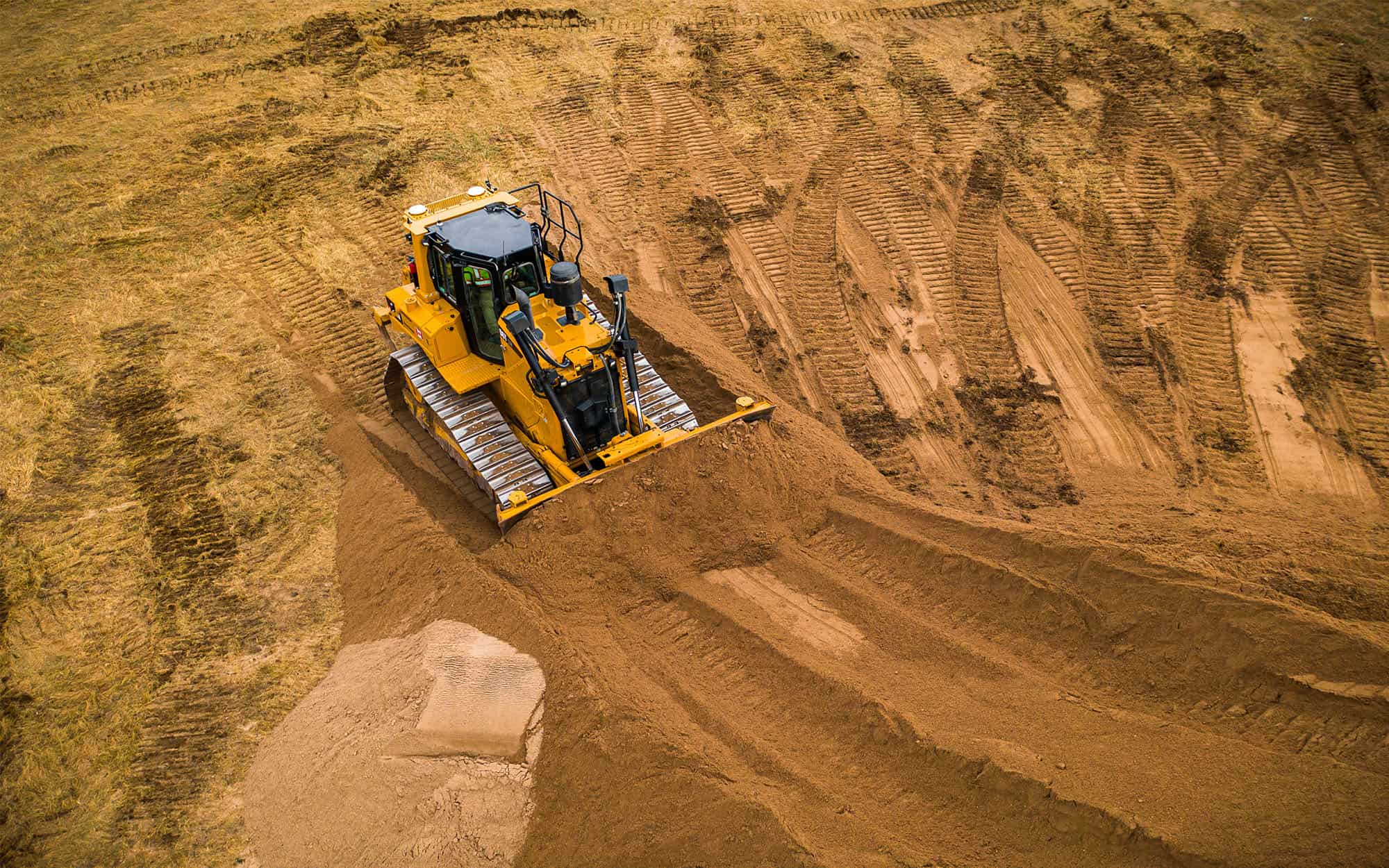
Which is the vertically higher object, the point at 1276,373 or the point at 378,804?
the point at 1276,373

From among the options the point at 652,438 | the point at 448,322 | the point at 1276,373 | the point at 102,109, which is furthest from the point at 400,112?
the point at 1276,373

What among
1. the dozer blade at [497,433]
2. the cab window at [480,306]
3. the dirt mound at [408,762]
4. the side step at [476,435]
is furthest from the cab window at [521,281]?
the dirt mound at [408,762]

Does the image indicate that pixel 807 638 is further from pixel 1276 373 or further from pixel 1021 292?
pixel 1276 373

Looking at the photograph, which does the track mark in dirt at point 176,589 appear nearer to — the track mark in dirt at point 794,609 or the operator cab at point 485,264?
the operator cab at point 485,264

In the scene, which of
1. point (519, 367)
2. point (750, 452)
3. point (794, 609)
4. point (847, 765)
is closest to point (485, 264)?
point (519, 367)

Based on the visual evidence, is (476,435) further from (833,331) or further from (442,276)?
(833,331)
